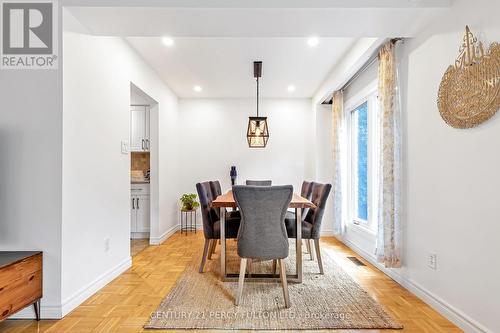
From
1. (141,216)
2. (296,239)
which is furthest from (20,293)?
(141,216)

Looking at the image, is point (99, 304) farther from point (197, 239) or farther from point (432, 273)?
point (432, 273)

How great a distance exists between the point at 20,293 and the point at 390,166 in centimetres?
308

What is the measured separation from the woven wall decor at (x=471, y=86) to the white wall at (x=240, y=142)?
3302 millimetres

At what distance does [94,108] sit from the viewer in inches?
101

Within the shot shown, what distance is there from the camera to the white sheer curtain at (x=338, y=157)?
172 inches

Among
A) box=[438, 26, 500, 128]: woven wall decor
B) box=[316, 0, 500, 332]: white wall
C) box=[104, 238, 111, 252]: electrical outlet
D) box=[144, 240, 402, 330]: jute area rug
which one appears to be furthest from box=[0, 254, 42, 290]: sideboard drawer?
box=[438, 26, 500, 128]: woven wall decor

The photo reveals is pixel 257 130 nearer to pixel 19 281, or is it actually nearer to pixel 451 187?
pixel 451 187

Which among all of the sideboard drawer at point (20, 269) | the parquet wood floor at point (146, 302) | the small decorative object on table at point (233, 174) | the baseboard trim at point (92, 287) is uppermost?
the small decorative object on table at point (233, 174)

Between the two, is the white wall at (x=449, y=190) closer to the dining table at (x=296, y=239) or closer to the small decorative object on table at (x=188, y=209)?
the dining table at (x=296, y=239)

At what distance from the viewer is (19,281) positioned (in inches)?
72.1

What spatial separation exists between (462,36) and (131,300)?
10.5ft

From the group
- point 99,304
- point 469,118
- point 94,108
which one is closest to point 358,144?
point 469,118

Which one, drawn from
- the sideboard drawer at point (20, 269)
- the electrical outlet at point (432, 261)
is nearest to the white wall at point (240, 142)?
the electrical outlet at point (432, 261)

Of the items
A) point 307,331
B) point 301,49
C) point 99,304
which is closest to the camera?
point 307,331
